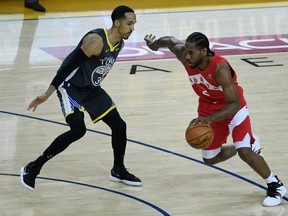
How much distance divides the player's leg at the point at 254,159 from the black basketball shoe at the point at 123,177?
1.14 m

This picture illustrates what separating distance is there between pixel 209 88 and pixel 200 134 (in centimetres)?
50

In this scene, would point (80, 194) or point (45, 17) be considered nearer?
point (80, 194)

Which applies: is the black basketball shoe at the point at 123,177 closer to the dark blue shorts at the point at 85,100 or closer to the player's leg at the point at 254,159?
the dark blue shorts at the point at 85,100

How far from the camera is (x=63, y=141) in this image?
6.86m

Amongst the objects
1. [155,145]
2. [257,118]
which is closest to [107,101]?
[155,145]

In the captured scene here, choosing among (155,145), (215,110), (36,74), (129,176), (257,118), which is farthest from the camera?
(36,74)

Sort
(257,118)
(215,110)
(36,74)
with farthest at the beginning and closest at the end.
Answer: (36,74) < (257,118) < (215,110)

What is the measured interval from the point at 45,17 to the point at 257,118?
8059 millimetres

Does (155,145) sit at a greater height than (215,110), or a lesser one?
lesser

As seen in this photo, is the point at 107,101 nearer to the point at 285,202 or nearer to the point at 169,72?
the point at 285,202

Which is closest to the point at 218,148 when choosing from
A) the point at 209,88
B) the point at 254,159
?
the point at 254,159

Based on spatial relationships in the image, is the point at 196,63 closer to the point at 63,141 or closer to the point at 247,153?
the point at 247,153

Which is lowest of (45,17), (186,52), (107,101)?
(45,17)

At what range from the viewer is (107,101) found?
7156mm
